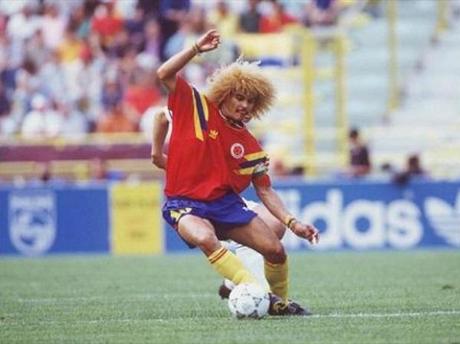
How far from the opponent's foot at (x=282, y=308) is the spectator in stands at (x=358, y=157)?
1317 cm

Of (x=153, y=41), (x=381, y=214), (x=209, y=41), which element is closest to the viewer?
(x=209, y=41)

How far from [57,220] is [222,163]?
1410cm

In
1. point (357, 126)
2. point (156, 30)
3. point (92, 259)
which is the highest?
point (156, 30)

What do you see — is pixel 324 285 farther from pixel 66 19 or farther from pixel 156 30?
pixel 66 19

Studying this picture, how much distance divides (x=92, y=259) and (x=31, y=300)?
28.5 ft

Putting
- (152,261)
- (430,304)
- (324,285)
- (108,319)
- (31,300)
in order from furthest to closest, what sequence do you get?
(152,261)
(324,285)
(31,300)
(430,304)
(108,319)

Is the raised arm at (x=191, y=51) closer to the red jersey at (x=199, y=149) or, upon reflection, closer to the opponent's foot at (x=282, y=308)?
the red jersey at (x=199, y=149)

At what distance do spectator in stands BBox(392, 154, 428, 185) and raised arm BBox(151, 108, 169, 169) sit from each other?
11.9 meters

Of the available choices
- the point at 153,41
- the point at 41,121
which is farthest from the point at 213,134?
the point at 153,41

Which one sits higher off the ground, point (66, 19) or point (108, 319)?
point (66, 19)

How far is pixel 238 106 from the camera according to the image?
38.2ft

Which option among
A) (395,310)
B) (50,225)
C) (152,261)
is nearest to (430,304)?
(395,310)

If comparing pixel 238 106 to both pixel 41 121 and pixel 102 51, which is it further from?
pixel 102 51

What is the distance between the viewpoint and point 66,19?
3075 cm
